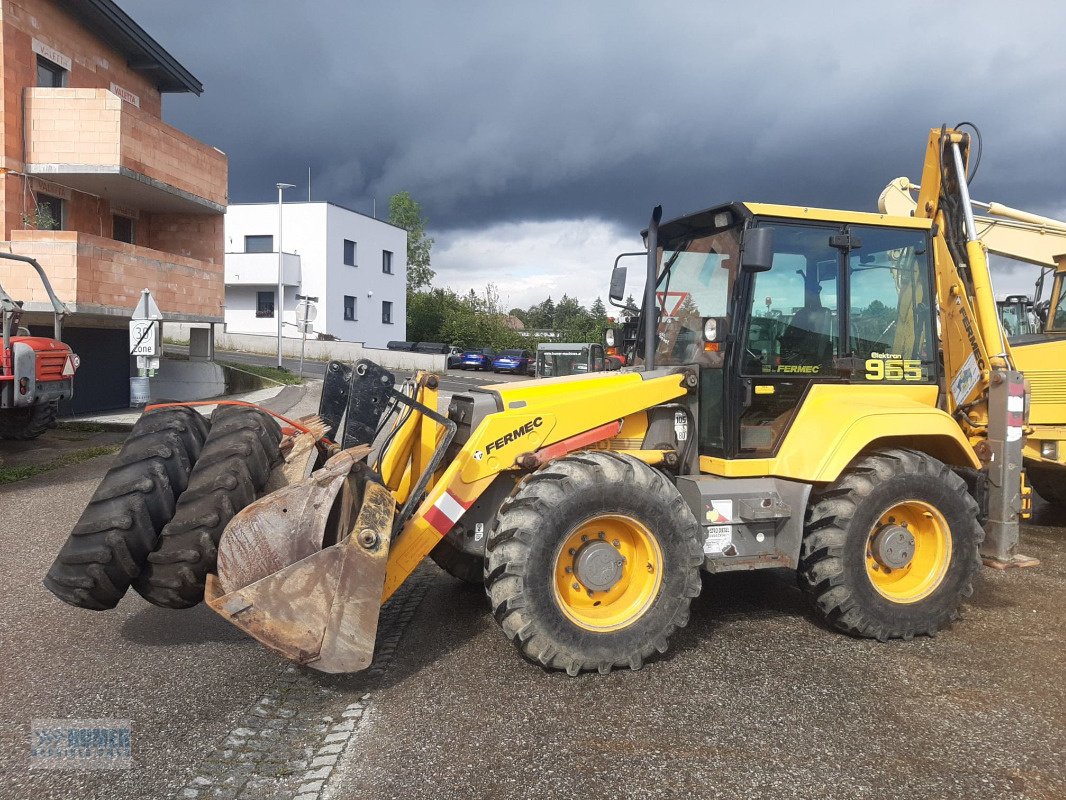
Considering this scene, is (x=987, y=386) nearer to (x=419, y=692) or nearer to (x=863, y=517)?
(x=863, y=517)

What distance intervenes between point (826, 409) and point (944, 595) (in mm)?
1292

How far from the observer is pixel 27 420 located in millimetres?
11930

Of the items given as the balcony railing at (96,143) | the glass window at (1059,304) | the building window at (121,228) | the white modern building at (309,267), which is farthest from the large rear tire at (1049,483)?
the white modern building at (309,267)

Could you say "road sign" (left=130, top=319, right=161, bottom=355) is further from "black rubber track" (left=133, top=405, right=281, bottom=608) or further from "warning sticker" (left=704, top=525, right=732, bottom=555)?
"warning sticker" (left=704, top=525, right=732, bottom=555)

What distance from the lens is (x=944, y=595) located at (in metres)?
4.74

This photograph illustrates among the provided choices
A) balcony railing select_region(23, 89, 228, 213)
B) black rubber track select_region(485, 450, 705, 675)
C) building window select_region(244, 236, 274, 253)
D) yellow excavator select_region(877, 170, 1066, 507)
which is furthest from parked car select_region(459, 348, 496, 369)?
black rubber track select_region(485, 450, 705, 675)

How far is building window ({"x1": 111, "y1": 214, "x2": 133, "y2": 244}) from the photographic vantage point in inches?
759

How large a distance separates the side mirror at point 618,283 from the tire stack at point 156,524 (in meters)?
2.70

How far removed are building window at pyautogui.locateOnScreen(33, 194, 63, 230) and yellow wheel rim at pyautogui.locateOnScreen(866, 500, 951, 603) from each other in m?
16.7

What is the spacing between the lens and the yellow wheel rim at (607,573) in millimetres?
4199

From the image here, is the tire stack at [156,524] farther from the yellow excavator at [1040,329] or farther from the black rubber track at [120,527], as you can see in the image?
the yellow excavator at [1040,329]

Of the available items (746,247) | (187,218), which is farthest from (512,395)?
(187,218)

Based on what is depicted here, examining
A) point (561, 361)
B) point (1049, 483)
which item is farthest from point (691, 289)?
point (561, 361)

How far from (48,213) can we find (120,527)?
15.3 metres
